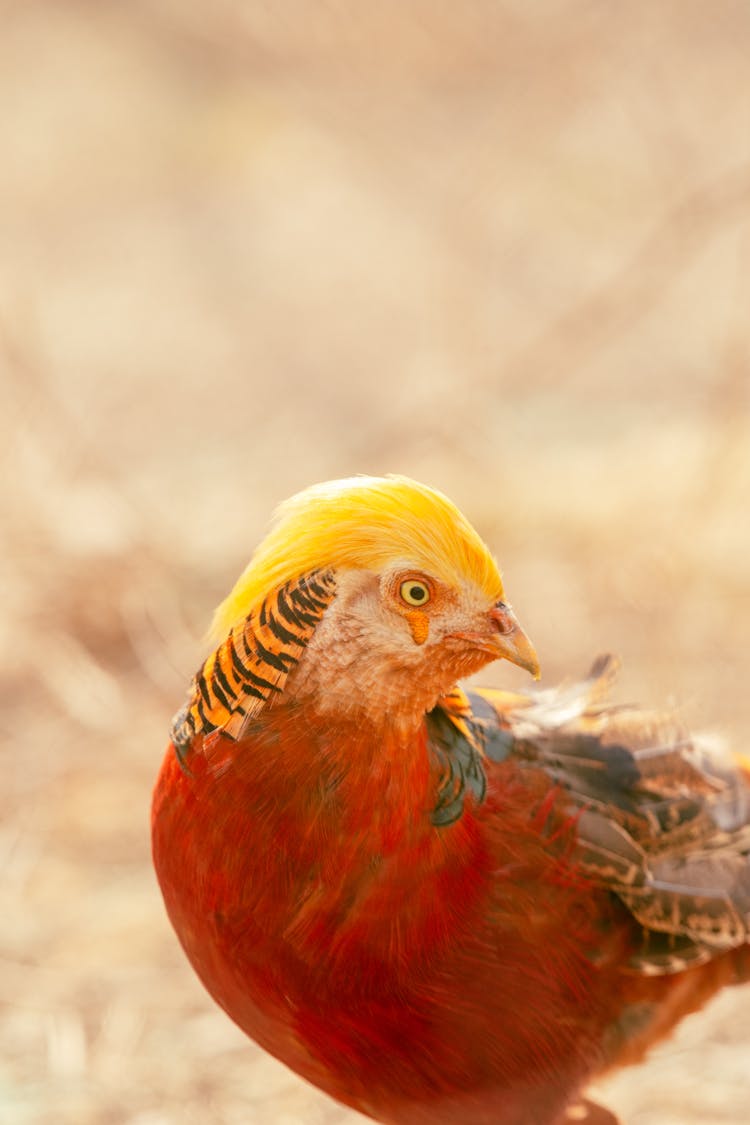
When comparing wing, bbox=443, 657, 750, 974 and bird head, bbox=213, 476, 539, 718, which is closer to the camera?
bird head, bbox=213, 476, 539, 718

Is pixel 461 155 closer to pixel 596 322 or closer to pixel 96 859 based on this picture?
pixel 596 322

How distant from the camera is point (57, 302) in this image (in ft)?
31.5

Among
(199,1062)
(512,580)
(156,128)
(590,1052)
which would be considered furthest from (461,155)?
(590,1052)

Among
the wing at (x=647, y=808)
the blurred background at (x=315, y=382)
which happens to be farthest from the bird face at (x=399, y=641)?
the blurred background at (x=315, y=382)

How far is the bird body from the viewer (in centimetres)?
243

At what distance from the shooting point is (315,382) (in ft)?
28.8

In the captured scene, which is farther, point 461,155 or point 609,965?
point 461,155

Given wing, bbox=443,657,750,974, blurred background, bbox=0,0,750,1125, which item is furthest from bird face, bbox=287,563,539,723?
blurred background, bbox=0,0,750,1125

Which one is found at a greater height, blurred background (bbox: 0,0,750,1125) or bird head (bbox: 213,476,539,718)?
blurred background (bbox: 0,0,750,1125)

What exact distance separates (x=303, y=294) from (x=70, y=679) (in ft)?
15.6

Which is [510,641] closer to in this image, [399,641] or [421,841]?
[399,641]

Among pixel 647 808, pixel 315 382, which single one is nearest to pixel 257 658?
pixel 647 808

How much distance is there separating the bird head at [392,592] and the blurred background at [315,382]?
3.89ft

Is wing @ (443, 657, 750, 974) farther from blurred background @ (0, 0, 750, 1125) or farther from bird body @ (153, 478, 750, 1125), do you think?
blurred background @ (0, 0, 750, 1125)
